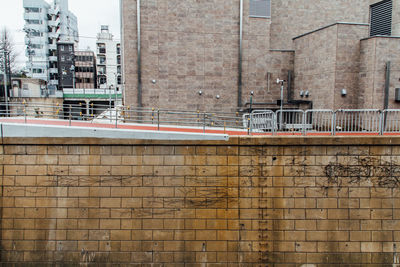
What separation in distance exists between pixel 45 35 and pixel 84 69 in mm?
13512

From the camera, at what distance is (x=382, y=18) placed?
2017 centimetres

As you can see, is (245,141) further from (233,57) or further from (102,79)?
(102,79)

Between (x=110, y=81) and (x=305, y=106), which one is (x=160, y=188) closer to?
(x=305, y=106)

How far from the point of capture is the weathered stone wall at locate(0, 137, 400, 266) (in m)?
9.94

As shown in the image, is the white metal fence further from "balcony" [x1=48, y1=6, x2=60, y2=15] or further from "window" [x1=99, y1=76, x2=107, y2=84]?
"balcony" [x1=48, y1=6, x2=60, y2=15]

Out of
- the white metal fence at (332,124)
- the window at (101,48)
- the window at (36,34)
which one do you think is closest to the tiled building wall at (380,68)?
the white metal fence at (332,124)

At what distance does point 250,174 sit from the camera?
10.0 metres

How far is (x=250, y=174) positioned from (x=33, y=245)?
7793 mm

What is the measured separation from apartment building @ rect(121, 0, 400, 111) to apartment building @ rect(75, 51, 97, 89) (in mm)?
45661

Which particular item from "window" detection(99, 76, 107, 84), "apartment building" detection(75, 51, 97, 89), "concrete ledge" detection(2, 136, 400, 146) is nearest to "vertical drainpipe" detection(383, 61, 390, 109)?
"concrete ledge" detection(2, 136, 400, 146)

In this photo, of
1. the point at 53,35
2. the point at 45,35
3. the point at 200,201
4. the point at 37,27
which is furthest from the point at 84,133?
the point at 37,27

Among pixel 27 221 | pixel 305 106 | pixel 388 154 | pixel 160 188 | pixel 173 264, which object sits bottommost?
pixel 173 264

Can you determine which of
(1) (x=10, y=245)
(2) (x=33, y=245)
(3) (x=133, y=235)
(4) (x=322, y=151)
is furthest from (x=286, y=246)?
(1) (x=10, y=245)

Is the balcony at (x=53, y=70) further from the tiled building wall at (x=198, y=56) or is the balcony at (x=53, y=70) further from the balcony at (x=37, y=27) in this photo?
the tiled building wall at (x=198, y=56)
